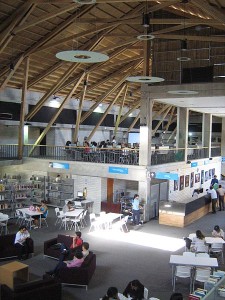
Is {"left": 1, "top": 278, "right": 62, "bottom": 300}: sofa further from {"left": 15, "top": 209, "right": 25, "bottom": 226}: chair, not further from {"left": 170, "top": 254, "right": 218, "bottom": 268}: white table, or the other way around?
{"left": 15, "top": 209, "right": 25, "bottom": 226}: chair

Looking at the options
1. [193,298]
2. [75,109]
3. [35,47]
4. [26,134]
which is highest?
[35,47]

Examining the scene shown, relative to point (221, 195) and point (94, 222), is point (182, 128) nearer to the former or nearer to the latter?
point (221, 195)

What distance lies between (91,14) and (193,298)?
12945 millimetres

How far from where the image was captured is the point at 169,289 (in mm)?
9070

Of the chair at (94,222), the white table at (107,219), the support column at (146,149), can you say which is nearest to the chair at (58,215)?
the chair at (94,222)

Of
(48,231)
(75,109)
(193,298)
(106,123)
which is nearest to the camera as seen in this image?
(193,298)

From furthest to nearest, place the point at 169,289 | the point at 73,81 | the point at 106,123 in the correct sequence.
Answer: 1. the point at 106,123
2. the point at 73,81
3. the point at 169,289

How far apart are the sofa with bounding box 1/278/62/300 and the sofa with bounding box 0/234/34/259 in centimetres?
328

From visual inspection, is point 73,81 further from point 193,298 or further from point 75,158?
point 193,298

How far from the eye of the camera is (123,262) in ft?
35.9

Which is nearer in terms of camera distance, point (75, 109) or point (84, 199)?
point (84, 199)

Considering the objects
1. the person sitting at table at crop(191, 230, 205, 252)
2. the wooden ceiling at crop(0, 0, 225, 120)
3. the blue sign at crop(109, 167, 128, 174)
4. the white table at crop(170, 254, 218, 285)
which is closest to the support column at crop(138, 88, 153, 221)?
the blue sign at crop(109, 167, 128, 174)

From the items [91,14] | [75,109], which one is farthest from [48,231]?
[75,109]

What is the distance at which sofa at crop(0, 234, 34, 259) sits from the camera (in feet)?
35.6
